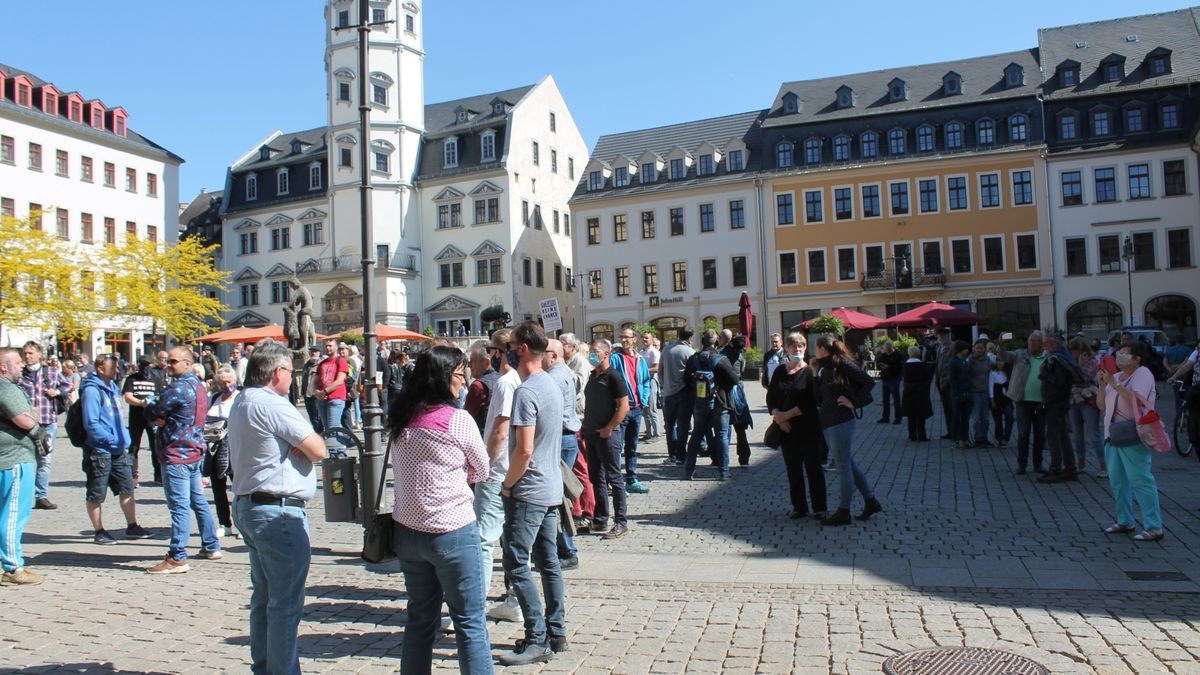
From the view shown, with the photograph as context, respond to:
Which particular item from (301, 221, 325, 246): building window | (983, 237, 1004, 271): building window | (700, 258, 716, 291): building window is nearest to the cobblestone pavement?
(983, 237, 1004, 271): building window

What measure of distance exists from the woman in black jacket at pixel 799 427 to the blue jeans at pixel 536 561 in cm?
406

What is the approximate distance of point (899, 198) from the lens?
1820 inches

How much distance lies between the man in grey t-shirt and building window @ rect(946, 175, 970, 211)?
43779 millimetres

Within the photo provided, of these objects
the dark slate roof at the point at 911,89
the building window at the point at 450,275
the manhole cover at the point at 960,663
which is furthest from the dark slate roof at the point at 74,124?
the manhole cover at the point at 960,663

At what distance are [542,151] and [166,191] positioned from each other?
73.1ft

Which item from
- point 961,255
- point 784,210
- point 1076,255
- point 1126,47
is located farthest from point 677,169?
point 1126,47

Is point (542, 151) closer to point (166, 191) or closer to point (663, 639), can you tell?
point (166, 191)

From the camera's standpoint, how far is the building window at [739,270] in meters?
49.1

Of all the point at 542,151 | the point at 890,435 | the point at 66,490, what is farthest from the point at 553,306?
the point at 542,151

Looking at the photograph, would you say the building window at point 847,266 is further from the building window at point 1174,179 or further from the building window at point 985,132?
the building window at point 1174,179

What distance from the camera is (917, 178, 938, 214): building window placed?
150 ft

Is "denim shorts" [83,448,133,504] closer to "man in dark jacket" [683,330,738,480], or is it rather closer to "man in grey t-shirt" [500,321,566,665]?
"man in grey t-shirt" [500,321,566,665]

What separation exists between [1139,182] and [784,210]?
15.8 meters

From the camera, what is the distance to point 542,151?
2255 inches
